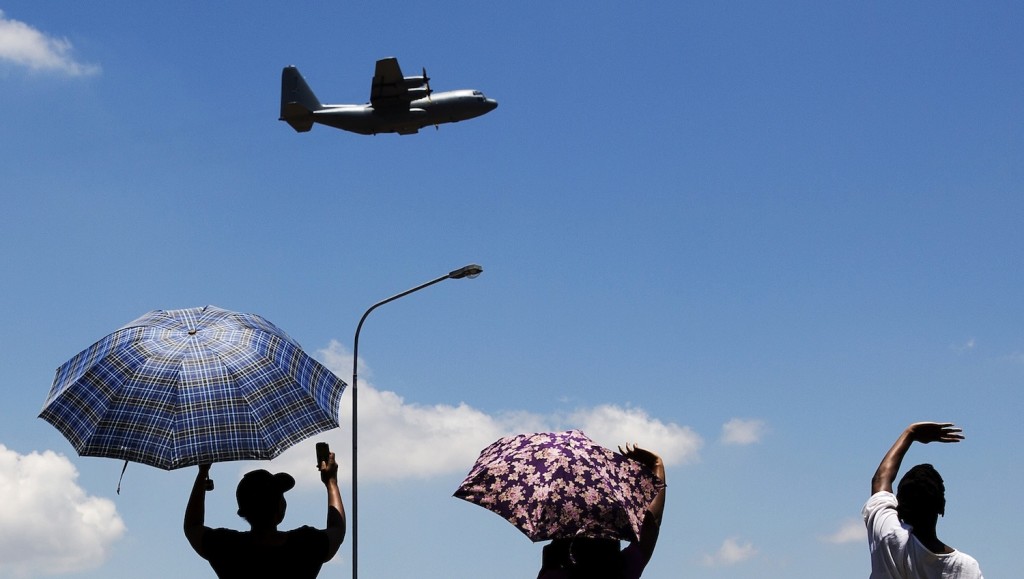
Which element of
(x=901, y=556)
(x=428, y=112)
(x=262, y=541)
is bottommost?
(x=901, y=556)

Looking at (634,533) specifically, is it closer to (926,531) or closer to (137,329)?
(926,531)

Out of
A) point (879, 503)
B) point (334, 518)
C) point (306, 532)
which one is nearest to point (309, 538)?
point (306, 532)

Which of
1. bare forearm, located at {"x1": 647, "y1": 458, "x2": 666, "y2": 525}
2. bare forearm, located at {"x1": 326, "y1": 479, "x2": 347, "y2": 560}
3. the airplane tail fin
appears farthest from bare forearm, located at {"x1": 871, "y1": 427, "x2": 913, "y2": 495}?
the airplane tail fin

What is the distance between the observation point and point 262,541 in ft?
17.1

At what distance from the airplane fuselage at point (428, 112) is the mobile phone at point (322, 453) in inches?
1524

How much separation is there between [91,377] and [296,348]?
116 cm

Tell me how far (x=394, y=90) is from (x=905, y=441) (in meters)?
40.1

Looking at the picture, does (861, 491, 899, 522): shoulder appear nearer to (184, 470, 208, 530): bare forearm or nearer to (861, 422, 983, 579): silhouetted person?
(861, 422, 983, 579): silhouetted person

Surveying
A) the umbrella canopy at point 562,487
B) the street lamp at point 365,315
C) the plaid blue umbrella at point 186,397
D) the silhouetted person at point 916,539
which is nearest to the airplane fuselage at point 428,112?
the street lamp at point 365,315

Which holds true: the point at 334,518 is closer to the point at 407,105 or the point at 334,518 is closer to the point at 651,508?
the point at 651,508

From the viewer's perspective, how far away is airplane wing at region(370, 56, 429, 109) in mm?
43469

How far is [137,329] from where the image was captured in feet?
21.2

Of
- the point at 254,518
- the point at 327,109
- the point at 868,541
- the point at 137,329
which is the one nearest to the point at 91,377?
the point at 137,329

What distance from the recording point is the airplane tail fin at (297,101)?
48.2m
